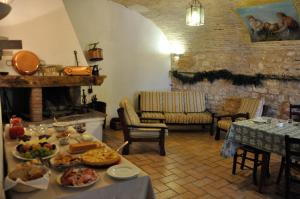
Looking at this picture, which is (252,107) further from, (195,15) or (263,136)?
(195,15)

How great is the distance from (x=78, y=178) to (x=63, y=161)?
13.3 inches

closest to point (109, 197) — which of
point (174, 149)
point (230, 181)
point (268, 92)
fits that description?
point (230, 181)

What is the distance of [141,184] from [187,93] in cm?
487

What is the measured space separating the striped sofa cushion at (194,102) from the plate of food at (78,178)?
481cm

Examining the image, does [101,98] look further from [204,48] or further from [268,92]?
[268,92]

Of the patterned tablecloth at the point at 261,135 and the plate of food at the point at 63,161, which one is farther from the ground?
the plate of food at the point at 63,161

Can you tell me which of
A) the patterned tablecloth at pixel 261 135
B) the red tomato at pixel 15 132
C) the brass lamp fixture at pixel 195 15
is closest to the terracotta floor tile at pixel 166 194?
the patterned tablecloth at pixel 261 135

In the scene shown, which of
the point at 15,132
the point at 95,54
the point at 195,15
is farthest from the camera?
the point at 95,54

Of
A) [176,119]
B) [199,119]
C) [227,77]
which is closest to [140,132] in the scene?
[176,119]

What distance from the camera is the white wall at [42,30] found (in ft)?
13.9

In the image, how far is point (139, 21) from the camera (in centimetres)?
669

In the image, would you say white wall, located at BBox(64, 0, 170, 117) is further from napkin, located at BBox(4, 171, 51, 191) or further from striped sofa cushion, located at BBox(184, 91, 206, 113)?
napkin, located at BBox(4, 171, 51, 191)

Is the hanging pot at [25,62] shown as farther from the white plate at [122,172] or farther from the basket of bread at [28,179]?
the white plate at [122,172]

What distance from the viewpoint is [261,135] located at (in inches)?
128
